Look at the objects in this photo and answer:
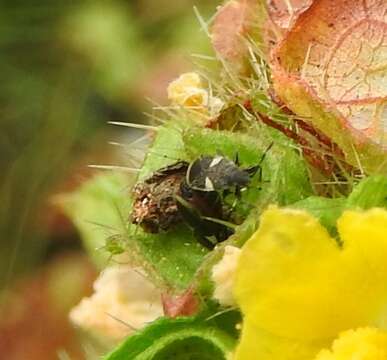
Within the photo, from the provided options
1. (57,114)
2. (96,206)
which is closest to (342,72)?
(96,206)

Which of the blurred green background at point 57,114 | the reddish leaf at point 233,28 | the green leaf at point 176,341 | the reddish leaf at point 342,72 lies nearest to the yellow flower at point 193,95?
the reddish leaf at point 233,28

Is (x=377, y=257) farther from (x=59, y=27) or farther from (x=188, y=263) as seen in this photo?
(x=59, y=27)

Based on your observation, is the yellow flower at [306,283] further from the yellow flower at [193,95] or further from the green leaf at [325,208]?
the yellow flower at [193,95]

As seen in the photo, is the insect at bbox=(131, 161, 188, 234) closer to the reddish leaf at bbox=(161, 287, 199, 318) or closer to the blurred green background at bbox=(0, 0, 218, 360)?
the reddish leaf at bbox=(161, 287, 199, 318)

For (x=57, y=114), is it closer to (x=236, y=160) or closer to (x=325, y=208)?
(x=236, y=160)

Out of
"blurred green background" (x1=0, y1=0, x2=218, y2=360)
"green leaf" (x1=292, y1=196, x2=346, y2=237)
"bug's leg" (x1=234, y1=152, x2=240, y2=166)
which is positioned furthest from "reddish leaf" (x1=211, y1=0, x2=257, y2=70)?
"blurred green background" (x1=0, y1=0, x2=218, y2=360)
